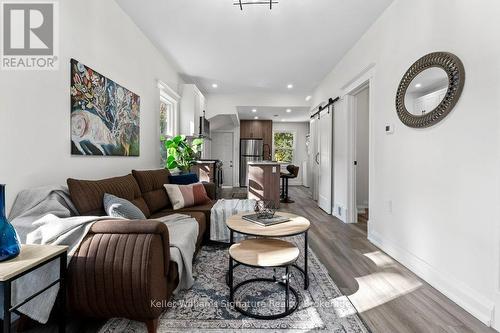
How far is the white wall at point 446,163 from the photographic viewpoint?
1.57 metres

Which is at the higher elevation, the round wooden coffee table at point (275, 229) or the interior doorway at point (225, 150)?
the interior doorway at point (225, 150)

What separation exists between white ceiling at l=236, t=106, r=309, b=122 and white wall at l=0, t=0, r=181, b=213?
3916 millimetres

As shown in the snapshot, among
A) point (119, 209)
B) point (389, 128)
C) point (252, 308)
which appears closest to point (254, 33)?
point (389, 128)

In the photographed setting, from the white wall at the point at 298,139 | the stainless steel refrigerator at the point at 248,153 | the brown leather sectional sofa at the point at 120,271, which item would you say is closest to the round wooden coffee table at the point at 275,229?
the brown leather sectional sofa at the point at 120,271

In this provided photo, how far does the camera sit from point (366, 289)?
6.36ft

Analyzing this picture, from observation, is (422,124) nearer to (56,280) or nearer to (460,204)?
(460,204)

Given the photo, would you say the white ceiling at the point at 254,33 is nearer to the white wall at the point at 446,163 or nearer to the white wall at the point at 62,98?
the white wall at the point at 62,98

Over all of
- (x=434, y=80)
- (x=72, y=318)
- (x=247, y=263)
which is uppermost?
(x=434, y=80)

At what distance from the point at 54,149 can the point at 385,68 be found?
3448mm

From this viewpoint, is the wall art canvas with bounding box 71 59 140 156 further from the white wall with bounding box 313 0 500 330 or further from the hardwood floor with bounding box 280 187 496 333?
the white wall with bounding box 313 0 500 330

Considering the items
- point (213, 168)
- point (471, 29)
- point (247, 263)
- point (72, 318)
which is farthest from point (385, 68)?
point (72, 318)

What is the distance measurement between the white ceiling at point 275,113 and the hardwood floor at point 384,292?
4282 mm

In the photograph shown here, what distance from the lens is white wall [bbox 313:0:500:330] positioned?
5.16 feet

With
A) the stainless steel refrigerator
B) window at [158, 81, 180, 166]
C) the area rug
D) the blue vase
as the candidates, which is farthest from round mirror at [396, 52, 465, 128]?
the stainless steel refrigerator
